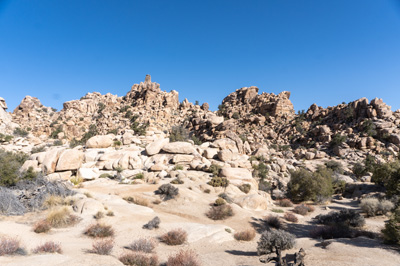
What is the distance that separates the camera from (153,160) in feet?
79.6

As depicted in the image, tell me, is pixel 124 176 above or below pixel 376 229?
above

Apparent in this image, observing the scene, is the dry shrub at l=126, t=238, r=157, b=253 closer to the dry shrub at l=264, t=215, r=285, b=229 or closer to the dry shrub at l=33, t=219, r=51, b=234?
the dry shrub at l=33, t=219, r=51, b=234

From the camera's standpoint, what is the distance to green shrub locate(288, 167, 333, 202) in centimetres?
2162

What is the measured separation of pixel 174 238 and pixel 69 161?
53.0 ft

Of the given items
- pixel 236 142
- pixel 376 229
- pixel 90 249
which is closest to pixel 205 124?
pixel 236 142

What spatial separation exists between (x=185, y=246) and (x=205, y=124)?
50.1 meters

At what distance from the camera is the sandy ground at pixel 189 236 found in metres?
6.34

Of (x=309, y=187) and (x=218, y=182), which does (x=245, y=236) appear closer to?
(x=218, y=182)

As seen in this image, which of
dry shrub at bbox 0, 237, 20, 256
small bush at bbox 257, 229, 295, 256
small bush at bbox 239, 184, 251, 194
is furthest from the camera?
small bush at bbox 239, 184, 251, 194

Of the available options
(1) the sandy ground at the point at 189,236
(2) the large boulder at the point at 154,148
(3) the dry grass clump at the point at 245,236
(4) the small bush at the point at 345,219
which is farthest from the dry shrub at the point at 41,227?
(2) the large boulder at the point at 154,148

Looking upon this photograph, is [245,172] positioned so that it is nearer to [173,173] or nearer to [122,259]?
[173,173]

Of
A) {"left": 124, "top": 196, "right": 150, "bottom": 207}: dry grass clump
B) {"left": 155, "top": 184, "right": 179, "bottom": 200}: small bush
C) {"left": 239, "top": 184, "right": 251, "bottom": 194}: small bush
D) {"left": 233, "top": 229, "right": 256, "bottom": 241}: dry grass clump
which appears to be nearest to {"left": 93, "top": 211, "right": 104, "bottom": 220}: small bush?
{"left": 124, "top": 196, "right": 150, "bottom": 207}: dry grass clump

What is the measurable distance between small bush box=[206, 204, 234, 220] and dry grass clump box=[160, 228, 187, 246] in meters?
3.90

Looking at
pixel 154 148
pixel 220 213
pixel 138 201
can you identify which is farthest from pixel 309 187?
pixel 154 148
